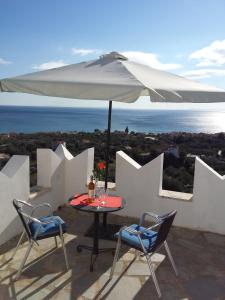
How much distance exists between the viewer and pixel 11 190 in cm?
420

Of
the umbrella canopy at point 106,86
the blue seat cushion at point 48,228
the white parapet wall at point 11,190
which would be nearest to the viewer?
the umbrella canopy at point 106,86

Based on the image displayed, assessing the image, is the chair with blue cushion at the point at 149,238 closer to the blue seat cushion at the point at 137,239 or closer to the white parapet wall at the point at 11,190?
the blue seat cushion at the point at 137,239

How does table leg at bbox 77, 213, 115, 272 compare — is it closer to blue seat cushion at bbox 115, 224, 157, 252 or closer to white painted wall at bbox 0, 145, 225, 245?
blue seat cushion at bbox 115, 224, 157, 252

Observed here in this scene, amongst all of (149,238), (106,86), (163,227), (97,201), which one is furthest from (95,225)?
(106,86)

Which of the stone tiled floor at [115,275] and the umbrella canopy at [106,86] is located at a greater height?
the umbrella canopy at [106,86]

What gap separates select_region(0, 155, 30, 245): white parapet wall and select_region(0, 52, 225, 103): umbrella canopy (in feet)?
4.03

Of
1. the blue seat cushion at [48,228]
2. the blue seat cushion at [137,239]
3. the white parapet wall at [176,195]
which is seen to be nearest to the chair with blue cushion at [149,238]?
the blue seat cushion at [137,239]

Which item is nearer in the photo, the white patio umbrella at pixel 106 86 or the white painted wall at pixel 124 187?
the white patio umbrella at pixel 106 86

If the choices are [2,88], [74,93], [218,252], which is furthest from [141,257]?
[2,88]

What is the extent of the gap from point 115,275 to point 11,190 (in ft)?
5.94

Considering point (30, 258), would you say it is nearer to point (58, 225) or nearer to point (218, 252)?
point (58, 225)

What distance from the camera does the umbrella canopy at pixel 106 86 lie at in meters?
2.98

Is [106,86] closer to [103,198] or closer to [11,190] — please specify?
[103,198]

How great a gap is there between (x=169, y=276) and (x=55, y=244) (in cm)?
154
